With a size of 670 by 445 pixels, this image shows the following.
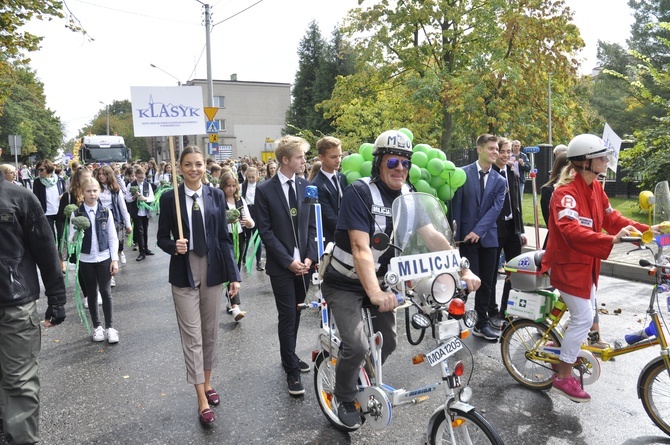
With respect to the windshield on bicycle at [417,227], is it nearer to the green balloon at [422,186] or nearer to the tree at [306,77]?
the green balloon at [422,186]

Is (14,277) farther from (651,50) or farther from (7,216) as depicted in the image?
(651,50)

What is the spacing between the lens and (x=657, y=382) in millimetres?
3646

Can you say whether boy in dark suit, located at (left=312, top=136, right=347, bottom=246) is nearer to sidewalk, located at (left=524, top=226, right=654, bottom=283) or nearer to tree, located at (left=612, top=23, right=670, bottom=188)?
sidewalk, located at (left=524, top=226, right=654, bottom=283)

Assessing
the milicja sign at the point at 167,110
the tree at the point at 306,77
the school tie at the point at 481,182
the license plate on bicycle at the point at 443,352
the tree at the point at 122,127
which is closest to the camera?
the license plate on bicycle at the point at 443,352

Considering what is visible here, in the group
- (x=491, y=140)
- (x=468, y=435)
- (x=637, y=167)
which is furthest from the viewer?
(x=637, y=167)

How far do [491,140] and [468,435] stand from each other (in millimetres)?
3651

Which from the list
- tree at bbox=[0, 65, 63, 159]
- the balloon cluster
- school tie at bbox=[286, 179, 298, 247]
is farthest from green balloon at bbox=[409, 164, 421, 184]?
tree at bbox=[0, 65, 63, 159]

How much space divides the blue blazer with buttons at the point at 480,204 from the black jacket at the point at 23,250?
404 centimetres

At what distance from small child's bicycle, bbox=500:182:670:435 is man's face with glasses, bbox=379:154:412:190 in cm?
166

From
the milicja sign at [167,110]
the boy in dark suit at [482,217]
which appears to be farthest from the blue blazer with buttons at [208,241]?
the boy in dark suit at [482,217]

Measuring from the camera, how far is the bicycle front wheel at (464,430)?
267 cm

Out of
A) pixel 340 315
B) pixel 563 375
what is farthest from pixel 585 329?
pixel 340 315

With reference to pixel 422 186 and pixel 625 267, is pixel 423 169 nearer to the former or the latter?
pixel 422 186

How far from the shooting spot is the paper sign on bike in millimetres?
2928
